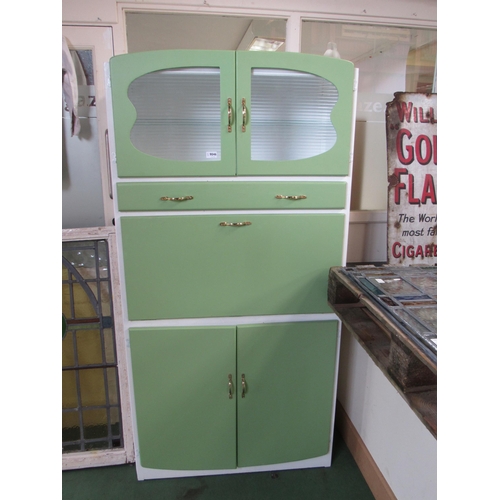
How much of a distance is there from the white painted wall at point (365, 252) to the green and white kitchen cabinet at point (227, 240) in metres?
0.21

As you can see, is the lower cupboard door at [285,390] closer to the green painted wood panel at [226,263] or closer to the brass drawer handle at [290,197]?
the green painted wood panel at [226,263]

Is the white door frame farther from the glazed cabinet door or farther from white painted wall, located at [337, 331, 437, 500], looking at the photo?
white painted wall, located at [337, 331, 437, 500]

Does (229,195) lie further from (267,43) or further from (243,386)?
(267,43)

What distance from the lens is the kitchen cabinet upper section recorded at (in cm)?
121

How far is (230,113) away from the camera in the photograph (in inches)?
48.6

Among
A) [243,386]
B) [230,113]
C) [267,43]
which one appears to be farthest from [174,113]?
[243,386]

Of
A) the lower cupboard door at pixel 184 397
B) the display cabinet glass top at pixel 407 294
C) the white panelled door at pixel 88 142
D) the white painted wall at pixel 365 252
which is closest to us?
the display cabinet glass top at pixel 407 294

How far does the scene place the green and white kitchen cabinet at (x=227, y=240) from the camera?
125cm

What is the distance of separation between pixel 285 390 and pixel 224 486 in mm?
527

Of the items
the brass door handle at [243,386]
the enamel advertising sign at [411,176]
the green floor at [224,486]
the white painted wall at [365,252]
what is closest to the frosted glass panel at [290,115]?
the enamel advertising sign at [411,176]

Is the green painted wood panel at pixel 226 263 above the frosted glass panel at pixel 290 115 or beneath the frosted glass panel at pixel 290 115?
beneath

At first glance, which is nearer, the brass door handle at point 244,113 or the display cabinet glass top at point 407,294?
the display cabinet glass top at point 407,294

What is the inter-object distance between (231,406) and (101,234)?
943mm
